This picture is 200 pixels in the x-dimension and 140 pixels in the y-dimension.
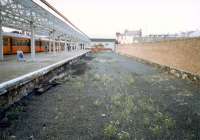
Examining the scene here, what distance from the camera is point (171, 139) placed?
15.3 ft

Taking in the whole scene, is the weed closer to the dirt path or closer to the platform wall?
the dirt path

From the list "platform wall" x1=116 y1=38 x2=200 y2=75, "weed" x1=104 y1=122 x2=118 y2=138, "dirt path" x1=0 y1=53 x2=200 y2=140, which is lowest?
"dirt path" x1=0 y1=53 x2=200 y2=140

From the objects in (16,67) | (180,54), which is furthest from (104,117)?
(180,54)

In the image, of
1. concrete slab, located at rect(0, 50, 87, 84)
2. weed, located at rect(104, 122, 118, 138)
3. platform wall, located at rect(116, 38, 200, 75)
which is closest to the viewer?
weed, located at rect(104, 122, 118, 138)

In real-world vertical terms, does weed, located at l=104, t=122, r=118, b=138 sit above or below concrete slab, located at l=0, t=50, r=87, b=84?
below

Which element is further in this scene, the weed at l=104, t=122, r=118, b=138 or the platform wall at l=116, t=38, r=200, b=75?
the platform wall at l=116, t=38, r=200, b=75

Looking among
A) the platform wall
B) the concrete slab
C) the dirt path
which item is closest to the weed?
the dirt path

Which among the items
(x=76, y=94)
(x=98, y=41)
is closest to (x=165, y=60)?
(x=76, y=94)

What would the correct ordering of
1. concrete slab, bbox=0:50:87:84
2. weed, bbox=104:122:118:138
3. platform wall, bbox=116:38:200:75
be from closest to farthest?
weed, bbox=104:122:118:138 < concrete slab, bbox=0:50:87:84 < platform wall, bbox=116:38:200:75

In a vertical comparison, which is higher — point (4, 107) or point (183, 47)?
point (183, 47)

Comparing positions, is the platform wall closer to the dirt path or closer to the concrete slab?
the dirt path

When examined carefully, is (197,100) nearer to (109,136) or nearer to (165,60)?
(109,136)

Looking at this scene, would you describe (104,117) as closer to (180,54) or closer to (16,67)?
(16,67)

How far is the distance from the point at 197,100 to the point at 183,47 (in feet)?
24.8
